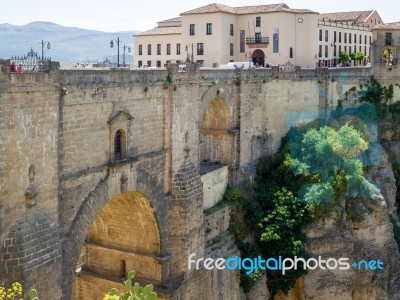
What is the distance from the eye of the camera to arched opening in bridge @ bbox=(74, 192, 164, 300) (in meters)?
24.0

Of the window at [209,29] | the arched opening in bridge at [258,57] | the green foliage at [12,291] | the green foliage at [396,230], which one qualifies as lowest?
the green foliage at [396,230]

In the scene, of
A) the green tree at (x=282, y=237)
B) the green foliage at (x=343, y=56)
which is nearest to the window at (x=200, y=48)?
the green foliage at (x=343, y=56)

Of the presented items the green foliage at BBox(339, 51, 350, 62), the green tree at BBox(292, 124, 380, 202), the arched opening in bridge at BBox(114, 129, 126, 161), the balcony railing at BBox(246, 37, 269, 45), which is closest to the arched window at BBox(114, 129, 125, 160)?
the arched opening in bridge at BBox(114, 129, 126, 161)

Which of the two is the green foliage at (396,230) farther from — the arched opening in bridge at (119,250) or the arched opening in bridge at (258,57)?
the arched opening in bridge at (258,57)

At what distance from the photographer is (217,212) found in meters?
28.0

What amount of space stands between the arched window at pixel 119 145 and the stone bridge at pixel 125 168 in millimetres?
36

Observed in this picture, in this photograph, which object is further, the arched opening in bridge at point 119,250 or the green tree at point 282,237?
the green tree at point 282,237

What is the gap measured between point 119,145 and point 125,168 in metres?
0.88

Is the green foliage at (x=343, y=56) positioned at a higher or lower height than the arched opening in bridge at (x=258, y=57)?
higher

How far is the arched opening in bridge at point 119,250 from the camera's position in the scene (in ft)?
78.7

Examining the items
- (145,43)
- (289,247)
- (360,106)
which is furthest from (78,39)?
(289,247)

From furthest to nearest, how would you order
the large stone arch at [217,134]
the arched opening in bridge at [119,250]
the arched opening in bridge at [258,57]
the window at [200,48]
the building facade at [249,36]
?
the arched opening in bridge at [258,57] < the window at [200,48] < the building facade at [249,36] < the large stone arch at [217,134] < the arched opening in bridge at [119,250]

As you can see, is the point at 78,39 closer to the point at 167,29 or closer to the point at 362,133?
the point at 167,29

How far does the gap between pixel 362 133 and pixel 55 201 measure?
2549cm
